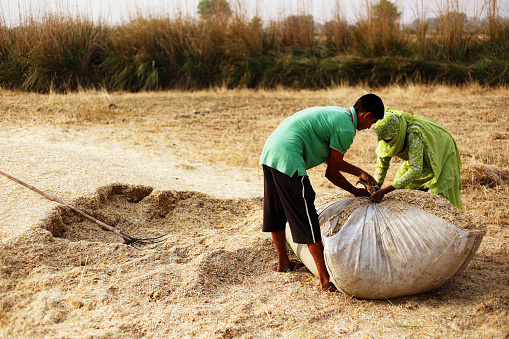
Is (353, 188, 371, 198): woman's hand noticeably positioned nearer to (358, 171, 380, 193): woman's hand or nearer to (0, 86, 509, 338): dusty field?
(358, 171, 380, 193): woman's hand

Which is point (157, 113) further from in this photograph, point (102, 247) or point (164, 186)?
point (102, 247)

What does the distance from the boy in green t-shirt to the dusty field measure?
1.19 feet

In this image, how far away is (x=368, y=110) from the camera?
2562 mm

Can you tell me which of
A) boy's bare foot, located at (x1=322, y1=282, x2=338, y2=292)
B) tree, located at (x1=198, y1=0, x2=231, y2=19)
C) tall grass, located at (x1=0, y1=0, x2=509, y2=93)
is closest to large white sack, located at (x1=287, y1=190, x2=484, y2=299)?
boy's bare foot, located at (x1=322, y1=282, x2=338, y2=292)

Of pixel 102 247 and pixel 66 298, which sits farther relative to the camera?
pixel 102 247

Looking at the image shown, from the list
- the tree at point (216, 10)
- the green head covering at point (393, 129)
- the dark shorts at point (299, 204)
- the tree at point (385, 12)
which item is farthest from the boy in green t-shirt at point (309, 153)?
the tree at point (216, 10)

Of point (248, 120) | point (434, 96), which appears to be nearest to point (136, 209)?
point (248, 120)

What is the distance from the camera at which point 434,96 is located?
797 cm

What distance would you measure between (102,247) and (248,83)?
6950mm

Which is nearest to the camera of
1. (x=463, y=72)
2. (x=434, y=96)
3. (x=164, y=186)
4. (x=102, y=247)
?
(x=102, y=247)

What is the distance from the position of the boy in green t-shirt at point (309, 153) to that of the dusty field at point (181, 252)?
0.36 m

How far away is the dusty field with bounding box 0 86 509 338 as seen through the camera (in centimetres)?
228

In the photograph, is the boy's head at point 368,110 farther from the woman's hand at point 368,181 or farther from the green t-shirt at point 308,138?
the woman's hand at point 368,181

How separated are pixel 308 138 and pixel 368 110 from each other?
36cm
